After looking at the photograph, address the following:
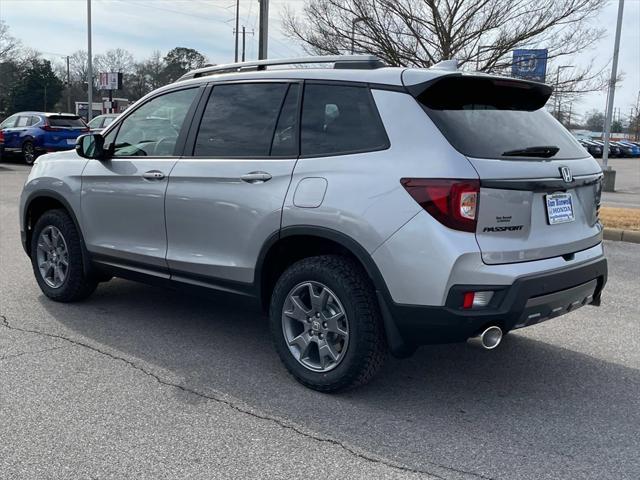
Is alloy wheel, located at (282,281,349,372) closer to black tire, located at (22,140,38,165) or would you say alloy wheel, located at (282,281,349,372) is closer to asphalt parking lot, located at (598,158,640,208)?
asphalt parking lot, located at (598,158,640,208)

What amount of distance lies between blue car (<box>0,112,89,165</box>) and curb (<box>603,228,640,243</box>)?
1645cm

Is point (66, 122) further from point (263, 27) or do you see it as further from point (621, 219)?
point (621, 219)

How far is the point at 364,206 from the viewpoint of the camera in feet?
11.7

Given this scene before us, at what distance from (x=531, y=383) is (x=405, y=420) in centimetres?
101

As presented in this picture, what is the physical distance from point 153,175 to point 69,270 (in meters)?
1.36

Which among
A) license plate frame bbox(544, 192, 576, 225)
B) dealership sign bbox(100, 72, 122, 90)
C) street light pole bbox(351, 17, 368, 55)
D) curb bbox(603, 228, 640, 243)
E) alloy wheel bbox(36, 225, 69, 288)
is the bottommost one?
curb bbox(603, 228, 640, 243)

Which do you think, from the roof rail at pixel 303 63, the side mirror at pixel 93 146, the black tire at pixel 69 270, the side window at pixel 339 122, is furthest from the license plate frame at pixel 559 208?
the black tire at pixel 69 270

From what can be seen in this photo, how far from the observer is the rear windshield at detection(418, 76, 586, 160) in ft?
11.6

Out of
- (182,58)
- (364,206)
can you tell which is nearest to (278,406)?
(364,206)

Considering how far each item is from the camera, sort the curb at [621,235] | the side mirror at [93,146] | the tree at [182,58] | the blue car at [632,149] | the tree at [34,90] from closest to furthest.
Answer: the side mirror at [93,146], the curb at [621,235], the blue car at [632,149], the tree at [34,90], the tree at [182,58]

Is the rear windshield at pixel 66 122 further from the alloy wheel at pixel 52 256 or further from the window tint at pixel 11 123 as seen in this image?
the alloy wheel at pixel 52 256

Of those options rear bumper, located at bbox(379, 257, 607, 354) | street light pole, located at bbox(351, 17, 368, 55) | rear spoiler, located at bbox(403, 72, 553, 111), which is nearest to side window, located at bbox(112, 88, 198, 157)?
rear spoiler, located at bbox(403, 72, 553, 111)

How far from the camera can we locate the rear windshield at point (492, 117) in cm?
354

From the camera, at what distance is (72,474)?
2961mm
